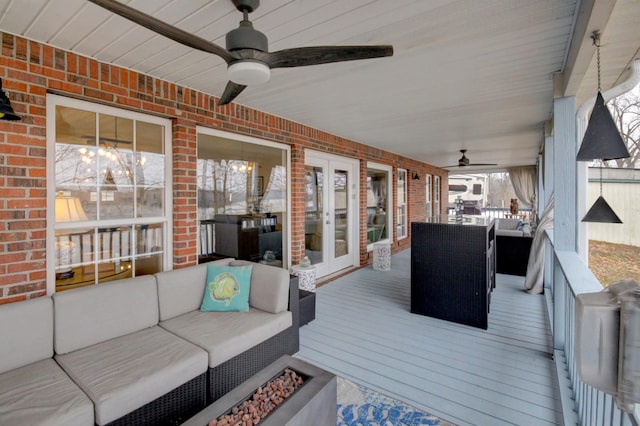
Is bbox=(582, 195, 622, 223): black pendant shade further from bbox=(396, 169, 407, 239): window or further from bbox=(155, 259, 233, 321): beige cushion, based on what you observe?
bbox=(396, 169, 407, 239): window

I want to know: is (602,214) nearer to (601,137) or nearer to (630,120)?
(601,137)

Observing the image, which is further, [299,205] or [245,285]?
[299,205]

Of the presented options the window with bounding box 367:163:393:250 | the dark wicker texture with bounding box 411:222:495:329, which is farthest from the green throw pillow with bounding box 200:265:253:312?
the window with bounding box 367:163:393:250

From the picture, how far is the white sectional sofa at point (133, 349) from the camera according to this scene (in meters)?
1.60

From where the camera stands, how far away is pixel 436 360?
9.00 feet

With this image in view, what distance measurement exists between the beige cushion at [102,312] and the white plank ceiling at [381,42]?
1.77m

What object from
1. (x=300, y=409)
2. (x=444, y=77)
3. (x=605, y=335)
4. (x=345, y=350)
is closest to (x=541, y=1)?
(x=444, y=77)

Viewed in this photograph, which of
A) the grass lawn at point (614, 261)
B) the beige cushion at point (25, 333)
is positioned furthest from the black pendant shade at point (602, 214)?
the beige cushion at point (25, 333)

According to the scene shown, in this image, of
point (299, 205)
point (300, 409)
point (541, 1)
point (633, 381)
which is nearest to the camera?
point (633, 381)

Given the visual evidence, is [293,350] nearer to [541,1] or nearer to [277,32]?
[277,32]

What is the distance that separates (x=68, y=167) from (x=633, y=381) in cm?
336

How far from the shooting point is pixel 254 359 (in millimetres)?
2416

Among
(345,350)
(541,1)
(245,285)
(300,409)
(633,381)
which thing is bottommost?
(345,350)

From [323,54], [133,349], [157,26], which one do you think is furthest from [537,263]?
[157,26]
